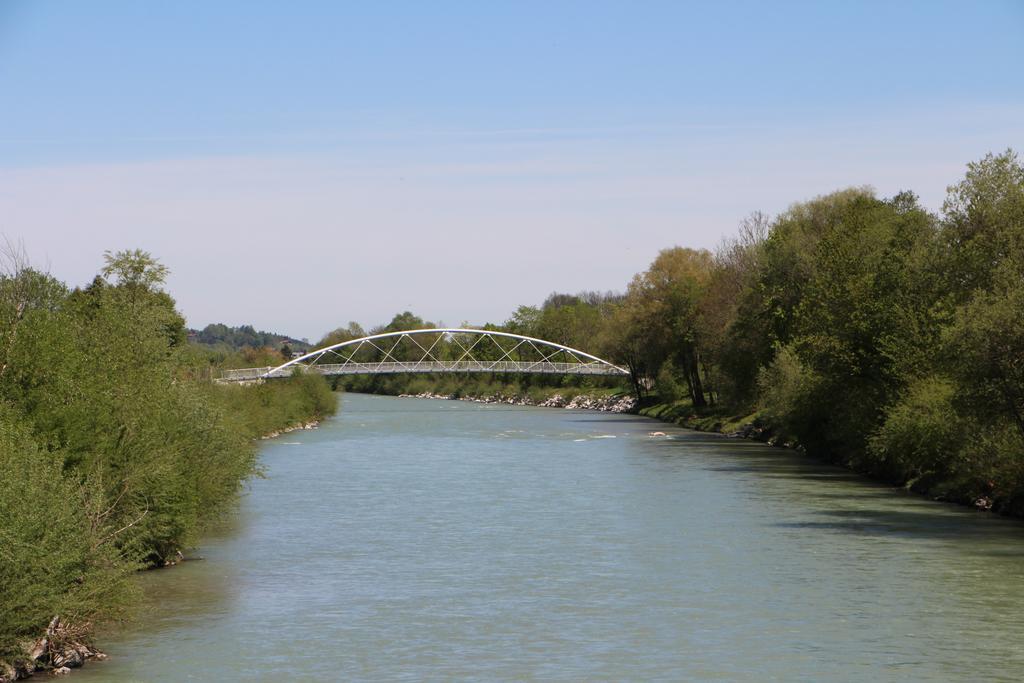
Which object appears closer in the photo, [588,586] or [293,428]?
[588,586]

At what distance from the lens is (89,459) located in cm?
2252

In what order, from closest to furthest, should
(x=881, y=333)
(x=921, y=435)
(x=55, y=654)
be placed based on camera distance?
(x=55, y=654) < (x=921, y=435) < (x=881, y=333)

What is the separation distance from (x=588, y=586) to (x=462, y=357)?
4617 inches

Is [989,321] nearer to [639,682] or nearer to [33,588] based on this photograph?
[639,682]

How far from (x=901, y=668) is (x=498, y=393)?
4567 inches

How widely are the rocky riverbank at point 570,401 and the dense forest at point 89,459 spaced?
7059 cm

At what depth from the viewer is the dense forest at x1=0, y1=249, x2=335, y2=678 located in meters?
17.2

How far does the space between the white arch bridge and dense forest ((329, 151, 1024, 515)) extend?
43.3m

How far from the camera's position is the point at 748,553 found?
96.6 feet

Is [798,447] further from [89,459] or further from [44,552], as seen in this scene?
[44,552]

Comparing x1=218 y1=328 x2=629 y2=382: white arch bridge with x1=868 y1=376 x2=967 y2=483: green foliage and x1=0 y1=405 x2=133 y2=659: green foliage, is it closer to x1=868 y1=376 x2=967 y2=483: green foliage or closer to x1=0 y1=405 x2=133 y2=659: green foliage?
x1=868 y1=376 x2=967 y2=483: green foliage

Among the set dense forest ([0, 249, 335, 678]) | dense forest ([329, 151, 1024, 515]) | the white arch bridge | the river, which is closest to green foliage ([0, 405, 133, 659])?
dense forest ([0, 249, 335, 678])

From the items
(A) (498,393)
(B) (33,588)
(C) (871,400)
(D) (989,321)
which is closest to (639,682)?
(B) (33,588)

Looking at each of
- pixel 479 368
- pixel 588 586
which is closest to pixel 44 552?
pixel 588 586
